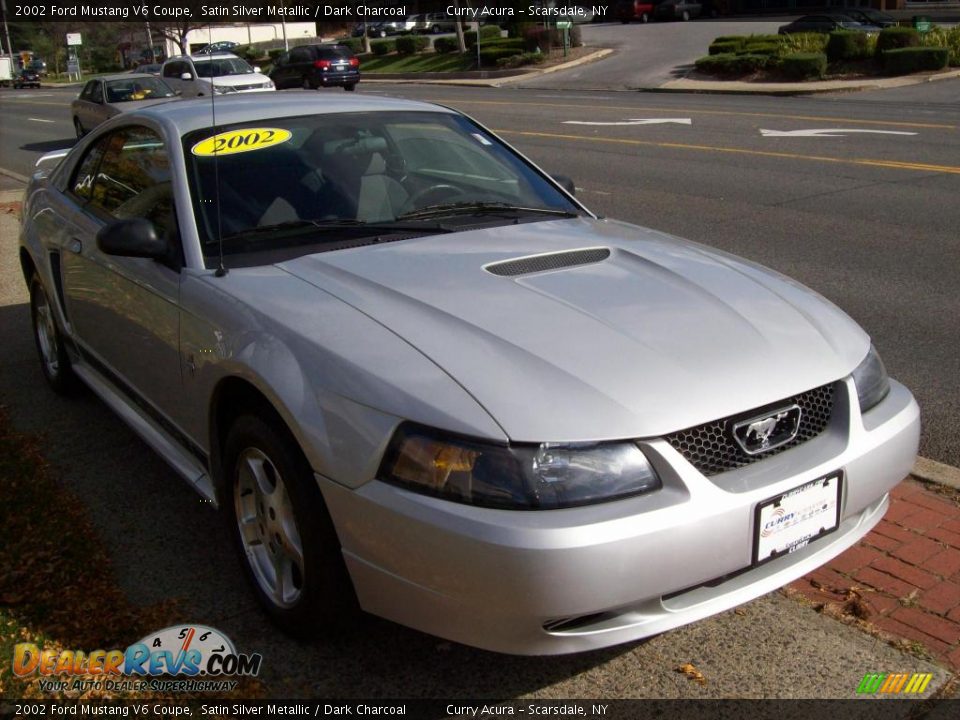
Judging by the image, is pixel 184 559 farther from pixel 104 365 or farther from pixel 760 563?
pixel 760 563

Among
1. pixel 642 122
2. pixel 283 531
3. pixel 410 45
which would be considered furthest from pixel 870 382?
pixel 410 45

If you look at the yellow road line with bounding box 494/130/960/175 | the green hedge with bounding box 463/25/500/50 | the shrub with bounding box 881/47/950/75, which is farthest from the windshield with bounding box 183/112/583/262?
the green hedge with bounding box 463/25/500/50

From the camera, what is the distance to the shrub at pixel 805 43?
32.1 m

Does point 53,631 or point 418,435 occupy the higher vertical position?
point 418,435

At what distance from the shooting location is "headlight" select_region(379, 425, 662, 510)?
2.58 meters

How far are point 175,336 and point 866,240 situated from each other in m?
6.89

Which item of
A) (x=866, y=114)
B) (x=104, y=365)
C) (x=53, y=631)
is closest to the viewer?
(x=53, y=631)

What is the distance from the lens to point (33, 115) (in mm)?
32406

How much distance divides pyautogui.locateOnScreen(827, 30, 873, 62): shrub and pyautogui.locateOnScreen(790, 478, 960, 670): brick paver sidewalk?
29.4 meters

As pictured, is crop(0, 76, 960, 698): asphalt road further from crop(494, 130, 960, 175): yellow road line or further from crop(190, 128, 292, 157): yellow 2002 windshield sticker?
crop(190, 128, 292, 157): yellow 2002 windshield sticker

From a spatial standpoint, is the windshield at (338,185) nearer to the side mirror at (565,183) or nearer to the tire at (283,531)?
the side mirror at (565,183)

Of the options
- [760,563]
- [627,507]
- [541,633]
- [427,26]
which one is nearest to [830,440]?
[760,563]

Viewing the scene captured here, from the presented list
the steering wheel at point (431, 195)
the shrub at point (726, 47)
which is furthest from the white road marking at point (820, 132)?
the shrub at point (726, 47)

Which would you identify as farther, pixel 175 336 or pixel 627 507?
pixel 175 336
